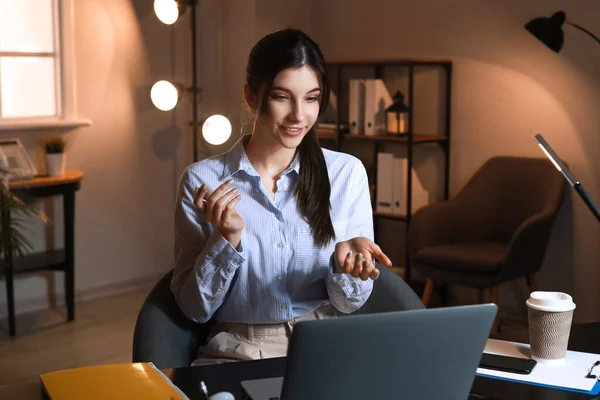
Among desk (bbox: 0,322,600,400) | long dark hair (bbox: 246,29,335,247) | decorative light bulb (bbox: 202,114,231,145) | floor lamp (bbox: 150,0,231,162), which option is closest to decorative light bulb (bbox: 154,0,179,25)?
floor lamp (bbox: 150,0,231,162)

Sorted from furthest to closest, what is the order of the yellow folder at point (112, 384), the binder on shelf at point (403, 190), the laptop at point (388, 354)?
the binder on shelf at point (403, 190) → the yellow folder at point (112, 384) → the laptop at point (388, 354)

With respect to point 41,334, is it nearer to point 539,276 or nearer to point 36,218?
point 36,218

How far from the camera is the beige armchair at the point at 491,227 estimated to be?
388 cm

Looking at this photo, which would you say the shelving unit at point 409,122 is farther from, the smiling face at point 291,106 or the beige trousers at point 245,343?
the beige trousers at point 245,343

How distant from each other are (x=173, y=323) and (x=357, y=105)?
2.98 m

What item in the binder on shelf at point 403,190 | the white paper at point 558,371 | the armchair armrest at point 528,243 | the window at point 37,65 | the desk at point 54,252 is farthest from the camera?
the binder on shelf at point 403,190

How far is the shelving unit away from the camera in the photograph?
4.49 metres

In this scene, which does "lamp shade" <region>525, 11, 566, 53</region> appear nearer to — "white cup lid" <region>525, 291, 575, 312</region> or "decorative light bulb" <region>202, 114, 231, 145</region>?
"decorative light bulb" <region>202, 114, 231, 145</region>

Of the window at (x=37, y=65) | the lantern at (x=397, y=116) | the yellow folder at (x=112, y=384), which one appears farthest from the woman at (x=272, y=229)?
the window at (x=37, y=65)

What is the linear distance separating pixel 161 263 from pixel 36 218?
937 mm

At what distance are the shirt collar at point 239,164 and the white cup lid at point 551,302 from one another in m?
0.65

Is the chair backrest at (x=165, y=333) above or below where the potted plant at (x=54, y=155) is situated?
below

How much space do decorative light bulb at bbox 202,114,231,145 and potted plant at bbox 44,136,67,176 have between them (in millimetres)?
829

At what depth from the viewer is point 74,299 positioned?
4.62m
